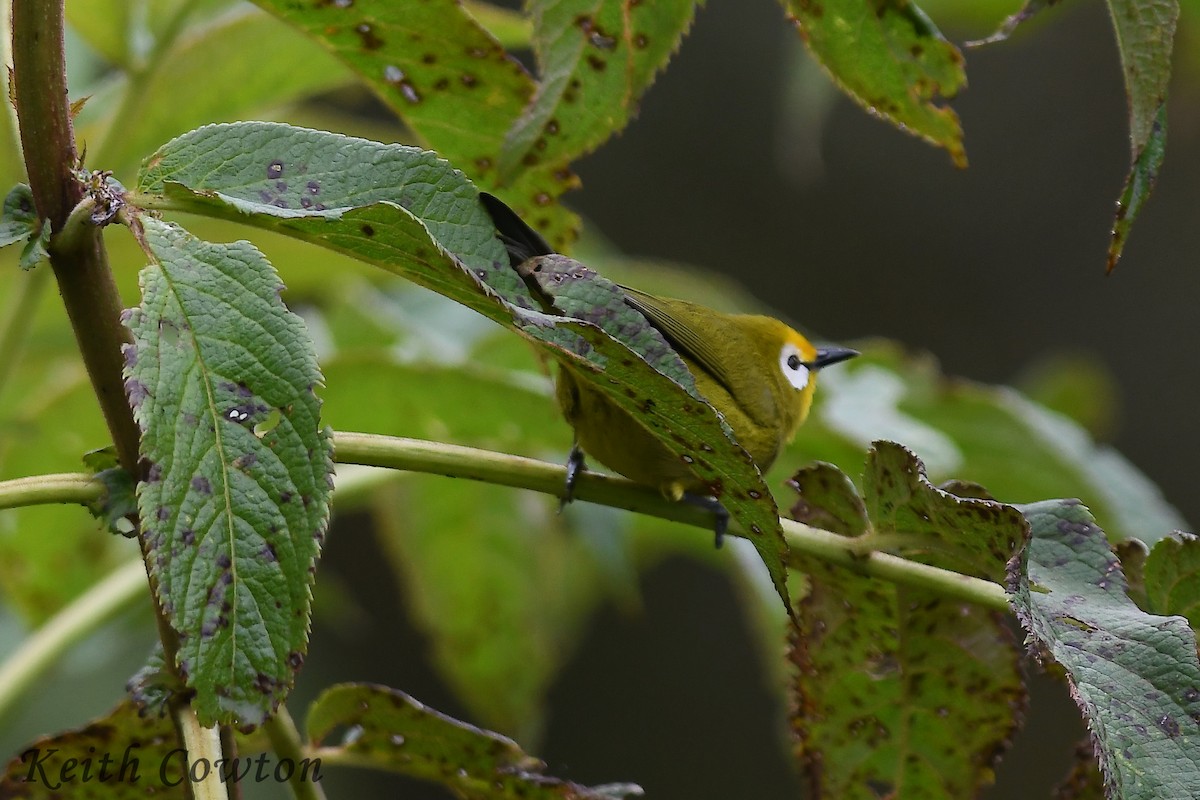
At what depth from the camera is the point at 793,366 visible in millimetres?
2496

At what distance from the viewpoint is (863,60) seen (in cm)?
110

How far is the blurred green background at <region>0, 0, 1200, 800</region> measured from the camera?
6305 mm

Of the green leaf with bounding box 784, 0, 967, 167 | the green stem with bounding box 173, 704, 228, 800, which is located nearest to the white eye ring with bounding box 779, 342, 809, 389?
the green leaf with bounding box 784, 0, 967, 167

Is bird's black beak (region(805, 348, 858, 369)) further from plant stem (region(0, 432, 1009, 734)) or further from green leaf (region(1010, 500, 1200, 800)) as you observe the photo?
green leaf (region(1010, 500, 1200, 800))

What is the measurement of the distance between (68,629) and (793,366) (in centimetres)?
153

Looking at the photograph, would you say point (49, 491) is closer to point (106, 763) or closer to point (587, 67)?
point (106, 763)

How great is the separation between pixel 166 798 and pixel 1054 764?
574cm

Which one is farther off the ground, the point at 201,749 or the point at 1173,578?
the point at 1173,578

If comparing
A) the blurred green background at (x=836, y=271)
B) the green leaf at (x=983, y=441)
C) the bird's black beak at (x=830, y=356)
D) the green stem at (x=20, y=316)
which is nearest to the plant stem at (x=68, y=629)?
the green stem at (x=20, y=316)

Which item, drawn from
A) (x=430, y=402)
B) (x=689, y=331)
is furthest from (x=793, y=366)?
(x=430, y=402)

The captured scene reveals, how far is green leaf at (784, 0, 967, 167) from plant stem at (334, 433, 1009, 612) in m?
0.39

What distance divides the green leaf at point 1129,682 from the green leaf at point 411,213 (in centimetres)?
23

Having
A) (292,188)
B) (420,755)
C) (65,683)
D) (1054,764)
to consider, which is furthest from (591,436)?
(1054,764)

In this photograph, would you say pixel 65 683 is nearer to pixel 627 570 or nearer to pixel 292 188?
pixel 627 570
